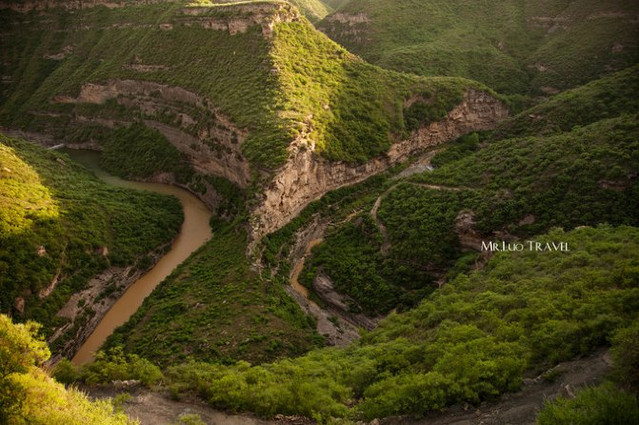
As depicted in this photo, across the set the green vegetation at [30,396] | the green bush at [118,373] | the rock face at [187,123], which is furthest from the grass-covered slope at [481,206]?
the green vegetation at [30,396]

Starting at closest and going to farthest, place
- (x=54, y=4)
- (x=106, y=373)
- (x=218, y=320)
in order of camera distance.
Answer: (x=106, y=373)
(x=218, y=320)
(x=54, y=4)

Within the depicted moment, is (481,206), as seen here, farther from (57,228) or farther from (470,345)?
(57,228)

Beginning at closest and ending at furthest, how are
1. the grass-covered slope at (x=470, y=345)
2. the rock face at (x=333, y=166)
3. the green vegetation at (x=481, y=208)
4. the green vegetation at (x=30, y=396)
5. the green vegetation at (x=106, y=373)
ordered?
the green vegetation at (x=30, y=396)
the grass-covered slope at (x=470, y=345)
the green vegetation at (x=106, y=373)
the green vegetation at (x=481, y=208)
the rock face at (x=333, y=166)

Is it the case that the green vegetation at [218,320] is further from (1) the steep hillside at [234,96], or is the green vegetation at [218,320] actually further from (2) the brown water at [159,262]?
(1) the steep hillside at [234,96]

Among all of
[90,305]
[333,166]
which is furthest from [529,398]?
[333,166]

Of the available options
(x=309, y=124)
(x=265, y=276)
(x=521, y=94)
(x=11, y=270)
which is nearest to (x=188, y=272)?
(x=265, y=276)

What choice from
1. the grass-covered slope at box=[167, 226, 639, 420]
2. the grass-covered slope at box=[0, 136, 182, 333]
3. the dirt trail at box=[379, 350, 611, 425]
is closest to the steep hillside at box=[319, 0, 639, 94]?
the grass-covered slope at box=[0, 136, 182, 333]
